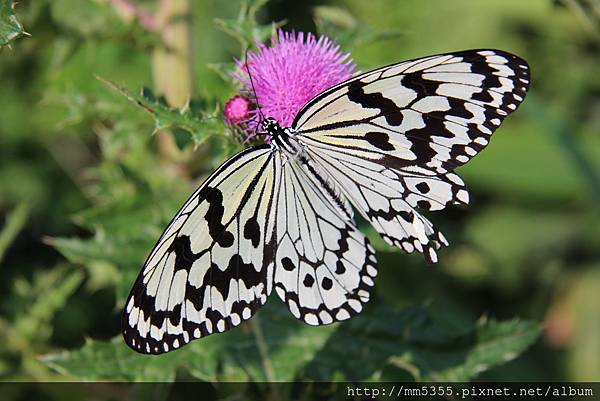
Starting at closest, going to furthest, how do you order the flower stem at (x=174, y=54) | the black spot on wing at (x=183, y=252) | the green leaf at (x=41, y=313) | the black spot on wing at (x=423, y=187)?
the black spot on wing at (x=183, y=252), the black spot on wing at (x=423, y=187), the green leaf at (x=41, y=313), the flower stem at (x=174, y=54)

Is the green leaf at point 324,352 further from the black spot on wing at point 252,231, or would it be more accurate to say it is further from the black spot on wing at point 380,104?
the black spot on wing at point 380,104

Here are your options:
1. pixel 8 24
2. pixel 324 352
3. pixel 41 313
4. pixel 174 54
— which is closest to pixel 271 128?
pixel 8 24

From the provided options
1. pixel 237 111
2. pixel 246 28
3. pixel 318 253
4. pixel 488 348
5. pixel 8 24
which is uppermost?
pixel 246 28

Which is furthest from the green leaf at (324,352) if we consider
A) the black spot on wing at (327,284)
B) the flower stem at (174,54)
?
the flower stem at (174,54)

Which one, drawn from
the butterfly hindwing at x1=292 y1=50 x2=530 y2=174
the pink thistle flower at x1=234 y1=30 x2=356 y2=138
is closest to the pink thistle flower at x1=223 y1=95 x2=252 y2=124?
the pink thistle flower at x1=234 y1=30 x2=356 y2=138

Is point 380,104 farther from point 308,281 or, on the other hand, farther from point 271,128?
point 308,281

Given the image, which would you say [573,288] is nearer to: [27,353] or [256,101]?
[256,101]
